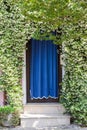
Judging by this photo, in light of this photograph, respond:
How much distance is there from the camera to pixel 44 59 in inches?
436

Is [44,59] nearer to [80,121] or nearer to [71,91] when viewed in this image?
[71,91]

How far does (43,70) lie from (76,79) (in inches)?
Answer: 55.1

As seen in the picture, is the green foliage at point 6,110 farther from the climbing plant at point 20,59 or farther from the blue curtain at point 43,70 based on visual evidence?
the blue curtain at point 43,70

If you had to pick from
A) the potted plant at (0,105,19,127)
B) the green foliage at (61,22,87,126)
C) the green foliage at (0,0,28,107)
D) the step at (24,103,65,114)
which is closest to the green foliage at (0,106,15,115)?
the potted plant at (0,105,19,127)

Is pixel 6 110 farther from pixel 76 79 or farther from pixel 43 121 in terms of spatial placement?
pixel 76 79

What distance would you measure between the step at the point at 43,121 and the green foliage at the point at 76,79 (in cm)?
31

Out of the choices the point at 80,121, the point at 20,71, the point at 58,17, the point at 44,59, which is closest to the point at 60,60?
the point at 44,59

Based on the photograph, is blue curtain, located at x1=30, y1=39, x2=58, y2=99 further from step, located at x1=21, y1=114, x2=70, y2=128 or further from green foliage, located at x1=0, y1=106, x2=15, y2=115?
green foliage, located at x1=0, y1=106, x2=15, y2=115

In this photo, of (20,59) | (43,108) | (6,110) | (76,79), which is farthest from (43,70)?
(6,110)

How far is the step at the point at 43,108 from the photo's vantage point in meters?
10.7

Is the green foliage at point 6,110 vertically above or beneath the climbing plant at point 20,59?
beneath

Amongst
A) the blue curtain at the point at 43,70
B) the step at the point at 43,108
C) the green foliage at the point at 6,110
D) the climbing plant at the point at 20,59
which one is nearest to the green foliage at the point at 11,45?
the climbing plant at the point at 20,59

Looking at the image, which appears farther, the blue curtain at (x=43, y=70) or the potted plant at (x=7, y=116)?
the blue curtain at (x=43, y=70)

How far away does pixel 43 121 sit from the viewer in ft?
33.2
